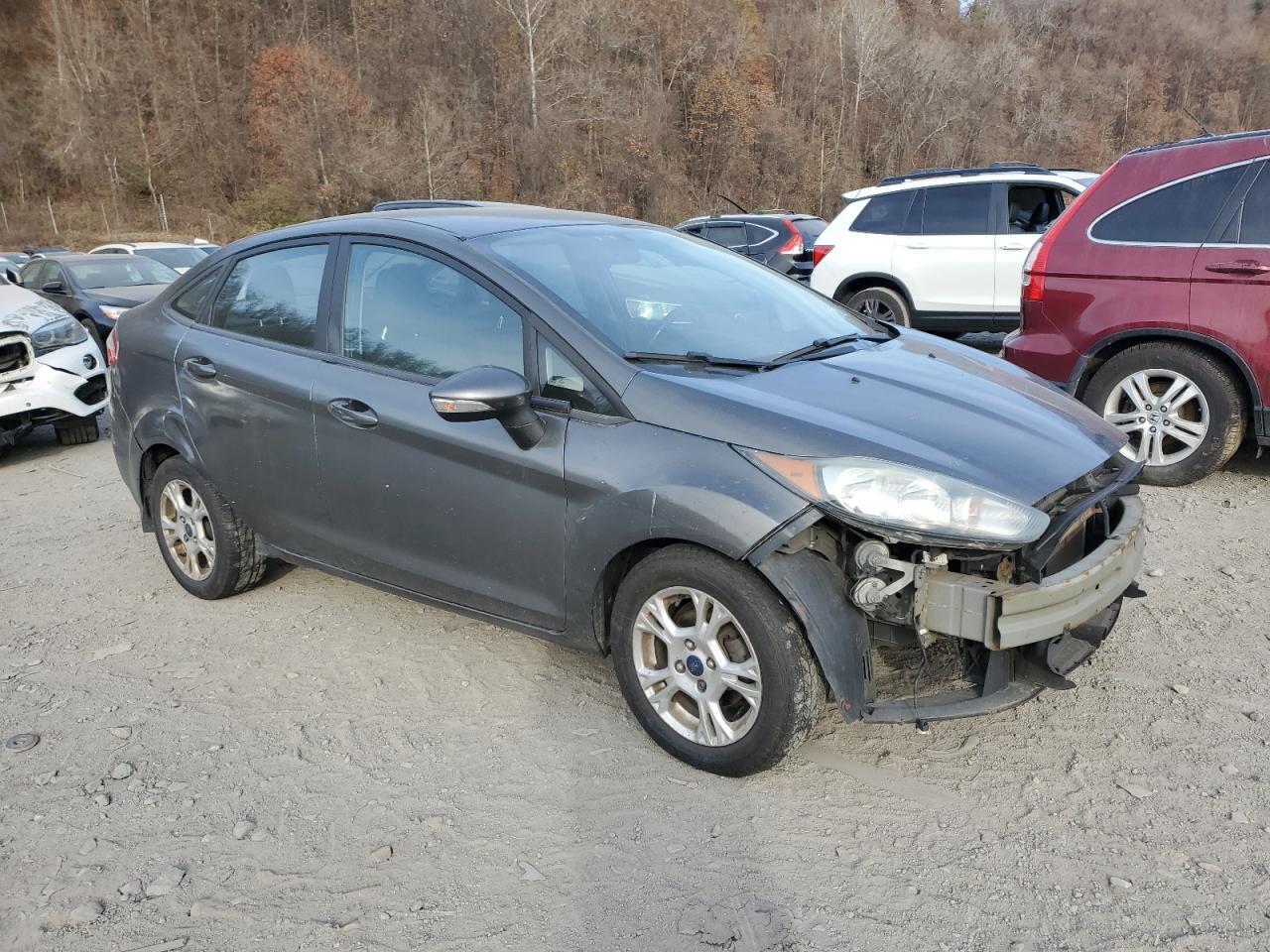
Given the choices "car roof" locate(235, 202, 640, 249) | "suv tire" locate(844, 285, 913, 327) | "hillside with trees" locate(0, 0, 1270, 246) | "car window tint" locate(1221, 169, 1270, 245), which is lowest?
"suv tire" locate(844, 285, 913, 327)

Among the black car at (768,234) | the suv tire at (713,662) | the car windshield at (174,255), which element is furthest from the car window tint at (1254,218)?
the car windshield at (174,255)

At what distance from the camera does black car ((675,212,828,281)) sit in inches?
514

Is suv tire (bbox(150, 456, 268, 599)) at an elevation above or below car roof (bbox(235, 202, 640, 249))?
below

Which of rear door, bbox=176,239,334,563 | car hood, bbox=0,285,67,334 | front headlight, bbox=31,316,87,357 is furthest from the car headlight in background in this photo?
rear door, bbox=176,239,334,563

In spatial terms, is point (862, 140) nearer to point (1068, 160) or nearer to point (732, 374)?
point (1068, 160)

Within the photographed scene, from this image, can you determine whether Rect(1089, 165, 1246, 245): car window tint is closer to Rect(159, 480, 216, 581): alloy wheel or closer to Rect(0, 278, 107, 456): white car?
Rect(159, 480, 216, 581): alloy wheel

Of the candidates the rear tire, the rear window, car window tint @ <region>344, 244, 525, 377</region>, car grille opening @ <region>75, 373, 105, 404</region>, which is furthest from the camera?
the rear window

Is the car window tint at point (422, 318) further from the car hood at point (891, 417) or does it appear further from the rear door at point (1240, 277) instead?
the rear door at point (1240, 277)

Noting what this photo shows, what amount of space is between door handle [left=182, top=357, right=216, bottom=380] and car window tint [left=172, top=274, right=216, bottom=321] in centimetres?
27

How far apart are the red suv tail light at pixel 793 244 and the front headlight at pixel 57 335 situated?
843 centimetres

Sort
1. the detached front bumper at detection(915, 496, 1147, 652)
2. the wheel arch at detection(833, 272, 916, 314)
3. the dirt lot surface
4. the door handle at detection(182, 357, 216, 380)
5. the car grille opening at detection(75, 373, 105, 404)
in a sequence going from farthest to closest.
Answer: the wheel arch at detection(833, 272, 916, 314), the car grille opening at detection(75, 373, 105, 404), the door handle at detection(182, 357, 216, 380), the detached front bumper at detection(915, 496, 1147, 652), the dirt lot surface

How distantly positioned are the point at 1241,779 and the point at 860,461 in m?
1.50

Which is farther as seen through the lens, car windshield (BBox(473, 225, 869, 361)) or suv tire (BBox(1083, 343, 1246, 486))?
suv tire (BBox(1083, 343, 1246, 486))

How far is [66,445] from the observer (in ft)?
27.3
